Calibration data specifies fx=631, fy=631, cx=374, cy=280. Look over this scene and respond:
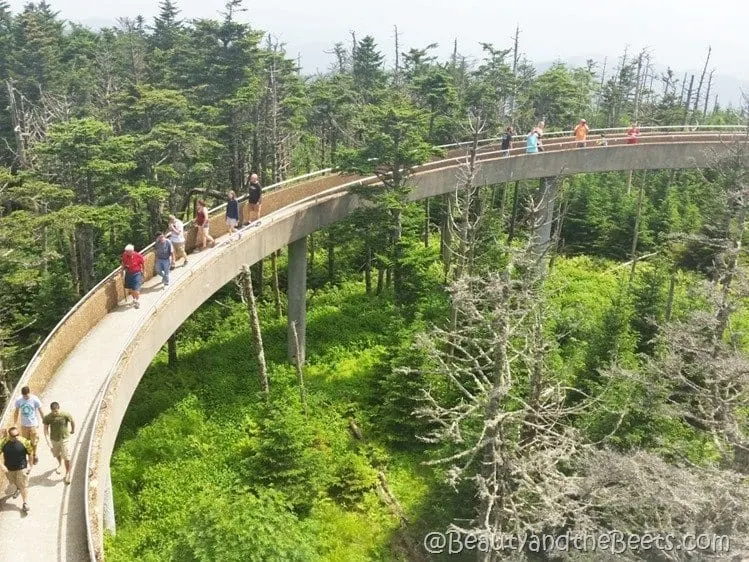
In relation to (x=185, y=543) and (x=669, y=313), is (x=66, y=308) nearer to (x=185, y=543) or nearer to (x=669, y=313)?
(x=185, y=543)

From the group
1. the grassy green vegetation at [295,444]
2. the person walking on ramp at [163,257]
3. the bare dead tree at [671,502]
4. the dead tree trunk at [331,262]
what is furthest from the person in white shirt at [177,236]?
the dead tree trunk at [331,262]

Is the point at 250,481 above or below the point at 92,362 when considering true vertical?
below

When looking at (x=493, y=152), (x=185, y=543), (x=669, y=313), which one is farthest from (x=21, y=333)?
(x=669, y=313)

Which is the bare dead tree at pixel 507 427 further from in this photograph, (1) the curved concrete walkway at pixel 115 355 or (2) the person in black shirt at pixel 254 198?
(2) the person in black shirt at pixel 254 198

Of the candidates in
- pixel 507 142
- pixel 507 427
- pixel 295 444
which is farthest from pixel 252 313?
pixel 507 142

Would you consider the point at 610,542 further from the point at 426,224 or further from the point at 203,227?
the point at 426,224

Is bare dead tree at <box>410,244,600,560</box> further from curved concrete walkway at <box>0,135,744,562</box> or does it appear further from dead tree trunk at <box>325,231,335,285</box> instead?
dead tree trunk at <box>325,231,335,285</box>

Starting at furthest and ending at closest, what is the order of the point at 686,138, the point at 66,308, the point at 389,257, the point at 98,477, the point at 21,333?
the point at 686,138, the point at 389,257, the point at 21,333, the point at 66,308, the point at 98,477
